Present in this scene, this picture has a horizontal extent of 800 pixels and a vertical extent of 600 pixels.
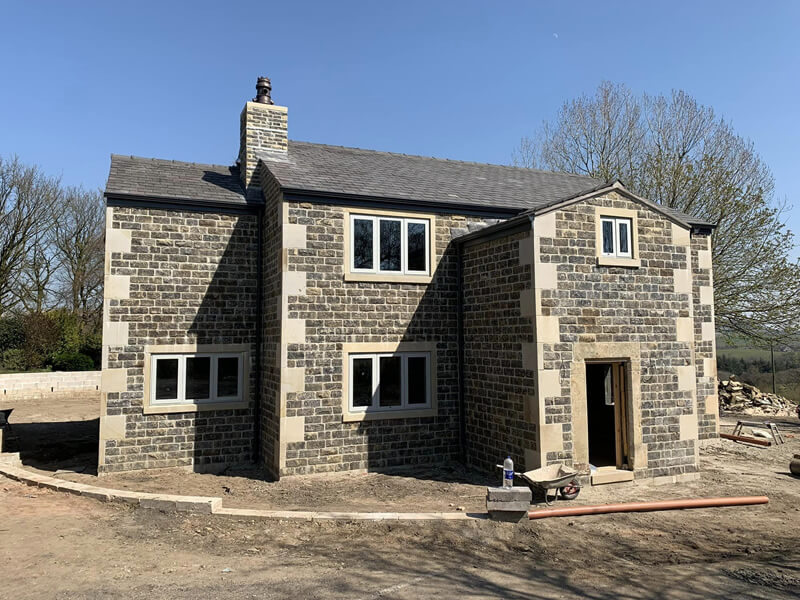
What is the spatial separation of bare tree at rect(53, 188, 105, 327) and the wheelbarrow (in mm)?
32336

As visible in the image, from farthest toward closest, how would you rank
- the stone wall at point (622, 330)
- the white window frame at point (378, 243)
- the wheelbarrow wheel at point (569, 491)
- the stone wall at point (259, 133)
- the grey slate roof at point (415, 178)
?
the stone wall at point (259, 133) < the grey slate roof at point (415, 178) < the white window frame at point (378, 243) < the stone wall at point (622, 330) < the wheelbarrow wheel at point (569, 491)

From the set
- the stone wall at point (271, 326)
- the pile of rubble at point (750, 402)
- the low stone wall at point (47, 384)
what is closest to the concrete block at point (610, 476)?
the stone wall at point (271, 326)

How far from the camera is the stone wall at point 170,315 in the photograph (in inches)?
447

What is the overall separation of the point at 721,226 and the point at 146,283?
2308cm

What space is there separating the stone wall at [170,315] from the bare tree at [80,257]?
25.8 meters

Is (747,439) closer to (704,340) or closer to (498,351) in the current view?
(704,340)

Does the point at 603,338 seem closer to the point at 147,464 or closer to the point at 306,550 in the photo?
the point at 306,550

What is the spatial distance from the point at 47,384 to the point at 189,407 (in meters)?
18.6

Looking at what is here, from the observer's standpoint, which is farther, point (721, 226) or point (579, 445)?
point (721, 226)

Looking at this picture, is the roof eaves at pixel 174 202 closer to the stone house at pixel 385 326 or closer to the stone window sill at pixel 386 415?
the stone house at pixel 385 326

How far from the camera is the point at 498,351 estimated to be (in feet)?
36.5

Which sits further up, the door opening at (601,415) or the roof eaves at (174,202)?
Answer: the roof eaves at (174,202)

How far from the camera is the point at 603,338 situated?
10484 mm

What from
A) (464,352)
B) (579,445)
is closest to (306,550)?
(579,445)
